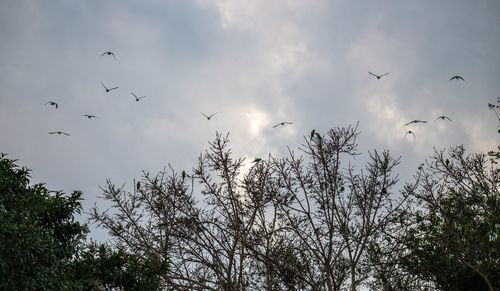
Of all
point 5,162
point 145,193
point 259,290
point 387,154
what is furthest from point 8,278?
point 387,154

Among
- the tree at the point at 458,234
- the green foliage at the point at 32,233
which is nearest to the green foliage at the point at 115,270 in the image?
the green foliage at the point at 32,233

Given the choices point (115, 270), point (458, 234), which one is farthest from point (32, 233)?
point (458, 234)

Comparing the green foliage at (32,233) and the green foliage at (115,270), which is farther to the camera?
the green foliage at (115,270)

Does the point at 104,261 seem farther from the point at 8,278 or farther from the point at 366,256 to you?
the point at 366,256

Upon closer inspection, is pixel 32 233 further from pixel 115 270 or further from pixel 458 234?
pixel 458 234

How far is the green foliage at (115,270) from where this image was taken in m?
10.0

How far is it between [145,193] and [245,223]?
3520mm

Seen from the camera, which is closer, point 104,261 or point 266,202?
point 104,261

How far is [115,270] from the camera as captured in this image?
34.4 feet

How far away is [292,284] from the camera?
13023mm

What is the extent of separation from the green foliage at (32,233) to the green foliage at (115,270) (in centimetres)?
97

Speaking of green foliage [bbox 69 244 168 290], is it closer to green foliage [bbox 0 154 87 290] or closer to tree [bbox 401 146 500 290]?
green foliage [bbox 0 154 87 290]

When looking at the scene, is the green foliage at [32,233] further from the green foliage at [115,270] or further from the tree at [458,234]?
the tree at [458,234]

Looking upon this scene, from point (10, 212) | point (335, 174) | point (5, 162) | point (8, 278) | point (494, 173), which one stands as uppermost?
point (494, 173)
